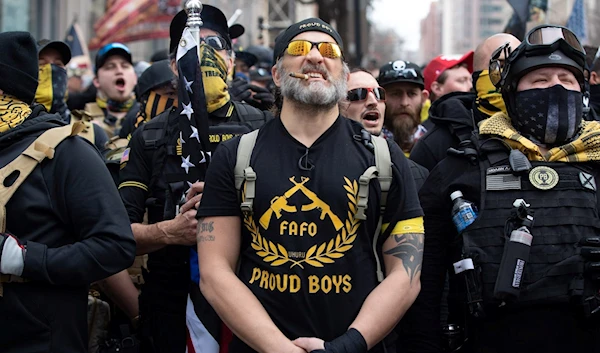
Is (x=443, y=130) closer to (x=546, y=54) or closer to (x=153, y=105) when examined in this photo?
(x=546, y=54)

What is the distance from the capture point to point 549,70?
4.16 meters

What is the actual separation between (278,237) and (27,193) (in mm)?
1079

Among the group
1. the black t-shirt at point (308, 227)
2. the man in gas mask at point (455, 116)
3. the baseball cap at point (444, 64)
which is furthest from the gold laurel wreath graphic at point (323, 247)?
the baseball cap at point (444, 64)

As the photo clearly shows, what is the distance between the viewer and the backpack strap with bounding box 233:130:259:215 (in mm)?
3547

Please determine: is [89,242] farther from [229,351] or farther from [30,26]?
[30,26]

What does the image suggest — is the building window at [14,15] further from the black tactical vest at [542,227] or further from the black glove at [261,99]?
the black tactical vest at [542,227]

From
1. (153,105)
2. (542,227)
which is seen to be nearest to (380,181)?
(542,227)

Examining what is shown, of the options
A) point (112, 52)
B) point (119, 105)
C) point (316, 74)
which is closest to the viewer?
point (316, 74)

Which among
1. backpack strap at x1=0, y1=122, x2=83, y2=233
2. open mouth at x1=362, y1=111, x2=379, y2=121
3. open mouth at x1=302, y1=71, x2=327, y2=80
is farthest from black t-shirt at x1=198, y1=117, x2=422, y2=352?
open mouth at x1=362, y1=111, x2=379, y2=121

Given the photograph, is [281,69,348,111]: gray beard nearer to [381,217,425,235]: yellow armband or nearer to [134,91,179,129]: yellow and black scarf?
[381,217,425,235]: yellow armband

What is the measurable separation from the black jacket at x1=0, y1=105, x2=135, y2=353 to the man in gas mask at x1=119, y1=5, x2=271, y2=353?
748 millimetres

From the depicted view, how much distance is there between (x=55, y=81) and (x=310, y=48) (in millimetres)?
3033

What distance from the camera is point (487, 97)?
5.00 m

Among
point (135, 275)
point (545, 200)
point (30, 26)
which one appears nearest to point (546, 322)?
point (545, 200)
